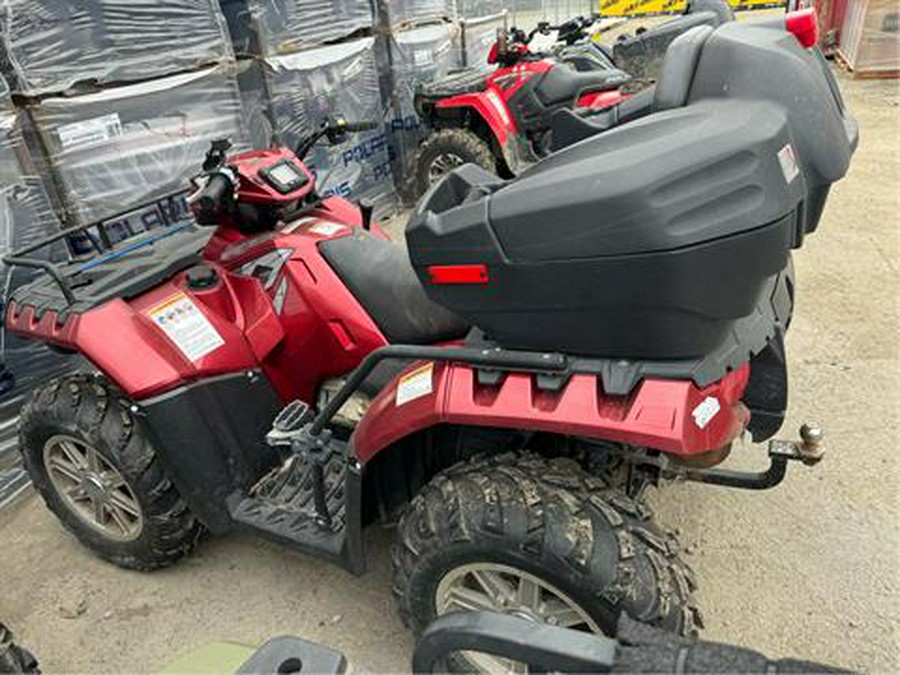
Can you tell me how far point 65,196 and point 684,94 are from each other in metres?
3.03

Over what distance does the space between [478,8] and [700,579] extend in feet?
25.9

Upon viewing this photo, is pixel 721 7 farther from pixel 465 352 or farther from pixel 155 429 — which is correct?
pixel 155 429

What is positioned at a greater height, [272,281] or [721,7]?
[721,7]

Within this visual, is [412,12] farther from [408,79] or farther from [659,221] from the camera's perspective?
[659,221]

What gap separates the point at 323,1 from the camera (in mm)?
5031

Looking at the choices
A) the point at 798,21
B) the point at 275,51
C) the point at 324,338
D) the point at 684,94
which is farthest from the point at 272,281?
the point at 275,51

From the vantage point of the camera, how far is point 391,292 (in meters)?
2.18

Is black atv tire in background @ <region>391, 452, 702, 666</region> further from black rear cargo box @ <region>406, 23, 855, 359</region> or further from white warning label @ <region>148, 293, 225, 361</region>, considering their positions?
white warning label @ <region>148, 293, 225, 361</region>

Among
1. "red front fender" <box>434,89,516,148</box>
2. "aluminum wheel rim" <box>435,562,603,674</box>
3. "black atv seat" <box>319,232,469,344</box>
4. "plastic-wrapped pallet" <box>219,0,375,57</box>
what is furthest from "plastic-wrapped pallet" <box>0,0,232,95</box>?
"aluminum wheel rim" <box>435,562,603,674</box>

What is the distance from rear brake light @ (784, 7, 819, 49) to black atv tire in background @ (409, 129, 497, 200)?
4074 mm

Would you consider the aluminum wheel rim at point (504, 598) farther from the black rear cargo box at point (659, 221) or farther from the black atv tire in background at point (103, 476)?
the black atv tire in background at point (103, 476)

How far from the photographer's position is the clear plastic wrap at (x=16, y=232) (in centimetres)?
296

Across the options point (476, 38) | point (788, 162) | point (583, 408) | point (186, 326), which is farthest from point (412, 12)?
point (583, 408)

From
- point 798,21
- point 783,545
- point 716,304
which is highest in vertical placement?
point 798,21
